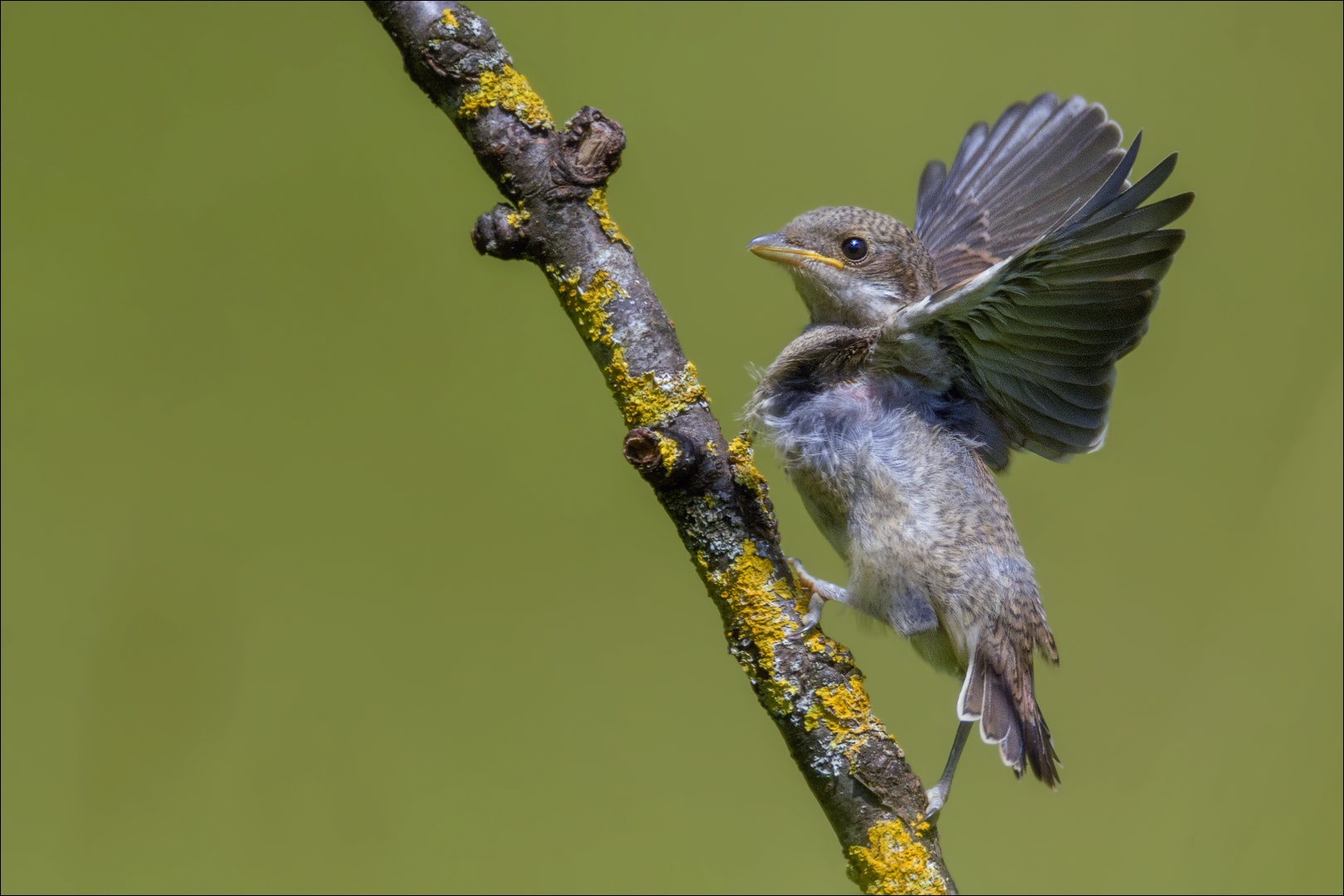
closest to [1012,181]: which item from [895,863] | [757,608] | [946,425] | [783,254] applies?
[783,254]

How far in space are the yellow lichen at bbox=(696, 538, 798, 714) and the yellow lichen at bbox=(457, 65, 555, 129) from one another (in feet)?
1.88

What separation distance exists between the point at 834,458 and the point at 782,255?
15.1 inches

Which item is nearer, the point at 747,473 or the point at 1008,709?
the point at 747,473

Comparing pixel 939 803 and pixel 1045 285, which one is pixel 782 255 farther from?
pixel 939 803

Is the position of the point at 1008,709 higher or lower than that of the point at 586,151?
lower

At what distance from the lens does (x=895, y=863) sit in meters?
1.19

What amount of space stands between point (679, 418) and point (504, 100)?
445mm

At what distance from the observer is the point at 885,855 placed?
1.19 meters

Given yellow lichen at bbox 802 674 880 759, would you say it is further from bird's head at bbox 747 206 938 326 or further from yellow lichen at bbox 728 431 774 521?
bird's head at bbox 747 206 938 326

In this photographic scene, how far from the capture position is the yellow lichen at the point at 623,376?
1.21 metres

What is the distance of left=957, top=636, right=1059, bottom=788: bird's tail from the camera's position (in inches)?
53.4

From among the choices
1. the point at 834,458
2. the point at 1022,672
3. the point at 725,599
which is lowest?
the point at 1022,672

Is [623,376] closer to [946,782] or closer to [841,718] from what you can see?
[841,718]

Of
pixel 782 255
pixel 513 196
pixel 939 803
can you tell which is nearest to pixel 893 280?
pixel 782 255
